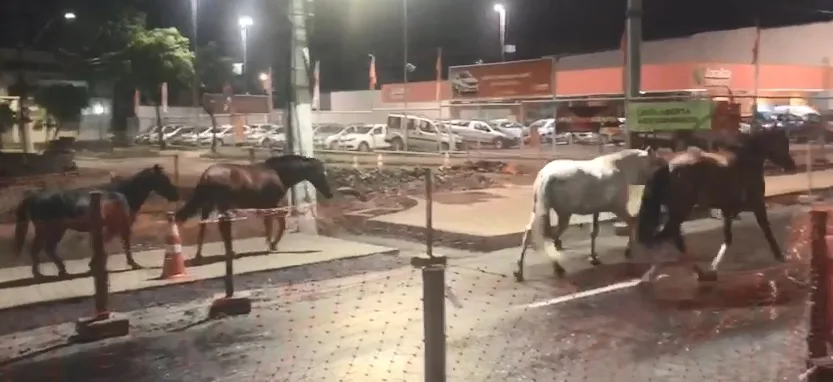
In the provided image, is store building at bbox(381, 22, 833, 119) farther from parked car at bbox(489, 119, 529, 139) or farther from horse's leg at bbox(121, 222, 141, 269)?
horse's leg at bbox(121, 222, 141, 269)

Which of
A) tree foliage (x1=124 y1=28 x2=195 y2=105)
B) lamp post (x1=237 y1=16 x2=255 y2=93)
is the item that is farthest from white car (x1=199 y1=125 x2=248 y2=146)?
lamp post (x1=237 y1=16 x2=255 y2=93)

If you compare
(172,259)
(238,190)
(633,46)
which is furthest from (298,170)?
(633,46)

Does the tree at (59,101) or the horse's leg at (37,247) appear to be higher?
the tree at (59,101)

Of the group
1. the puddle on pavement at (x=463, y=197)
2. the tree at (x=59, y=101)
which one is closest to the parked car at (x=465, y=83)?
the puddle on pavement at (x=463, y=197)

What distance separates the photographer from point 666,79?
38281 mm

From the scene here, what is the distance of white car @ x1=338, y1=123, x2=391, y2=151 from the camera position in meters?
35.6

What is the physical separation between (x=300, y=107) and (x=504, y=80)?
369 inches

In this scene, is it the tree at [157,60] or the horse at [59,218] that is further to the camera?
the tree at [157,60]

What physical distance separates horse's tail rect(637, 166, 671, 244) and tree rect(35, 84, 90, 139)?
109 ft

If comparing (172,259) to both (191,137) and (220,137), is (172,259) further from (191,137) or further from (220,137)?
(191,137)

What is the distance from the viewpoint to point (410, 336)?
8055 mm

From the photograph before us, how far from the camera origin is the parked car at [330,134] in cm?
3669

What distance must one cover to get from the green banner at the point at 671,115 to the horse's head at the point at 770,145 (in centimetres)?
183

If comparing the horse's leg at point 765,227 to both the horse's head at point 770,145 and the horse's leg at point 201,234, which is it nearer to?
the horse's head at point 770,145
